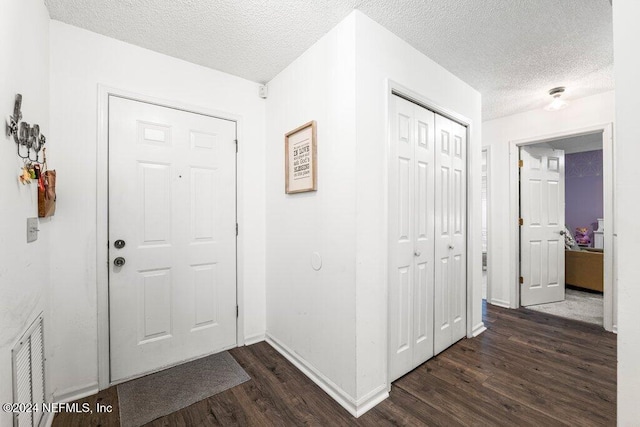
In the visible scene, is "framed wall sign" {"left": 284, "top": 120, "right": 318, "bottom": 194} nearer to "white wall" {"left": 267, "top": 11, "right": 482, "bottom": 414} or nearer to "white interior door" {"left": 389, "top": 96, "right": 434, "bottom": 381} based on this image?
"white wall" {"left": 267, "top": 11, "right": 482, "bottom": 414}

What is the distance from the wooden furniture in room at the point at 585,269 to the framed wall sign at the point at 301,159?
4468mm

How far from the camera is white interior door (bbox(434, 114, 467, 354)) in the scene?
2.28m

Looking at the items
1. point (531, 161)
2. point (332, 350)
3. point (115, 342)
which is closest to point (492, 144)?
point (531, 161)

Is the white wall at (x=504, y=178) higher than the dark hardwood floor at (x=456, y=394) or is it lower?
higher

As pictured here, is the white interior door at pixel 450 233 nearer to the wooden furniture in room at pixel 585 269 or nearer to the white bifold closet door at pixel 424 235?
the white bifold closet door at pixel 424 235

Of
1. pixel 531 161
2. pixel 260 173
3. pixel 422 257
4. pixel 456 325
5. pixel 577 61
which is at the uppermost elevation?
pixel 577 61

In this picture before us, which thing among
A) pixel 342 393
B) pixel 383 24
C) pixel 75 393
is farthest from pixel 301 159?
pixel 75 393

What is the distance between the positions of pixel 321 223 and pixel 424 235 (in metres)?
0.84

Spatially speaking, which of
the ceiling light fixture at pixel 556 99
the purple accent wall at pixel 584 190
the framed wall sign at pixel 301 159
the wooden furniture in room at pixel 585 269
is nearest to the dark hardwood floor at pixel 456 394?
the framed wall sign at pixel 301 159

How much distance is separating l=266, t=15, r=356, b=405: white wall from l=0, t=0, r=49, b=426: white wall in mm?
1478

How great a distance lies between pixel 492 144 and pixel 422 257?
98.6 inches

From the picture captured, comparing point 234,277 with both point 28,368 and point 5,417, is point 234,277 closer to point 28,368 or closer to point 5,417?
point 28,368

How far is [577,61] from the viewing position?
7.47ft

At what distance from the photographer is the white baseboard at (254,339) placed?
2.47 metres
